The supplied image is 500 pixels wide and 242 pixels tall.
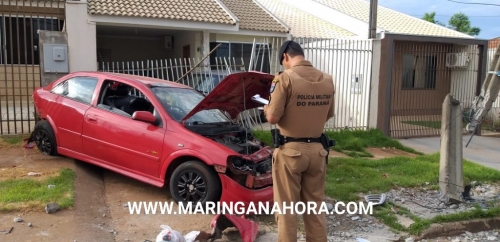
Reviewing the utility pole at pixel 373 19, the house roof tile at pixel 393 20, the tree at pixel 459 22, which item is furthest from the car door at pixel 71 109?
the tree at pixel 459 22

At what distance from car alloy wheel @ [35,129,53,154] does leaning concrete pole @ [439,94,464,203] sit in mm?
5581

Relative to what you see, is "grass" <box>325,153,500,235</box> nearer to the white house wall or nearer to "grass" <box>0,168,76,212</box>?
the white house wall

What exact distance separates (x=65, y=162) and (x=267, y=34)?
9486 millimetres

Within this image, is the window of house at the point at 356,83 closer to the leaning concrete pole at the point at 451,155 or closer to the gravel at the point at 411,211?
the gravel at the point at 411,211

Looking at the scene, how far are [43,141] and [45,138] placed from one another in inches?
3.3

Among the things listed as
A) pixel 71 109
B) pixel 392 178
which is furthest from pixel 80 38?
pixel 392 178

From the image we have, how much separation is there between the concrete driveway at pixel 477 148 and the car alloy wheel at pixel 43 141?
25.2ft

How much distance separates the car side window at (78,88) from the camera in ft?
19.3

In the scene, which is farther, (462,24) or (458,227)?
(462,24)

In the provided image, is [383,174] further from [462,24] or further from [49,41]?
[462,24]

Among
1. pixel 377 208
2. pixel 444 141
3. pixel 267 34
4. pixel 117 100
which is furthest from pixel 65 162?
pixel 267 34

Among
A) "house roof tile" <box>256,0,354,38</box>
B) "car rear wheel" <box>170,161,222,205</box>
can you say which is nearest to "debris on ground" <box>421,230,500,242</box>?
"car rear wheel" <box>170,161,222,205</box>

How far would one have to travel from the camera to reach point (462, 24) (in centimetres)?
4744

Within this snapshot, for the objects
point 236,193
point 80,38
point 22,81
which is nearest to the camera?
point 236,193
